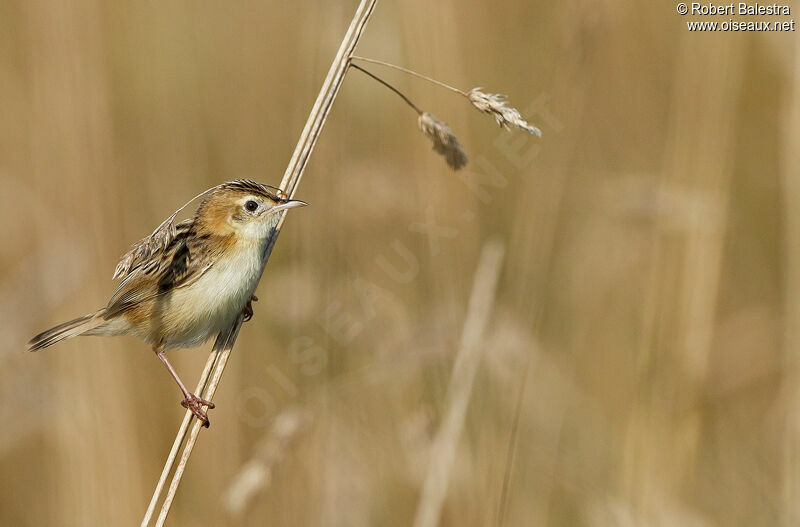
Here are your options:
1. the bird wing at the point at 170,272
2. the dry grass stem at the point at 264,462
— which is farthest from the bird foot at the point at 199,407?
the bird wing at the point at 170,272

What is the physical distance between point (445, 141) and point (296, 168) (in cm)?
53

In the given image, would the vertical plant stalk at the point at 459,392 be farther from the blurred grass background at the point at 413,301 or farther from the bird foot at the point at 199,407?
the bird foot at the point at 199,407

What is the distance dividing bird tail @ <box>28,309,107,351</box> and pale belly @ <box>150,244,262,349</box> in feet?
0.86

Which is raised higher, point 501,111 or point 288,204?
point 501,111

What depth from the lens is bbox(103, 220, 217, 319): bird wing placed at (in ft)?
10.2

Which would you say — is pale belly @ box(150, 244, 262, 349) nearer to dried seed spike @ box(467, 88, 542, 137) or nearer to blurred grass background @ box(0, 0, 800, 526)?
blurred grass background @ box(0, 0, 800, 526)

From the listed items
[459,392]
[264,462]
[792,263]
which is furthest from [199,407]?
[792,263]

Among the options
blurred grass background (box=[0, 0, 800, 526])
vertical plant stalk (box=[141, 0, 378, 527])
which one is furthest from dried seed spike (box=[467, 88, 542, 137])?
blurred grass background (box=[0, 0, 800, 526])

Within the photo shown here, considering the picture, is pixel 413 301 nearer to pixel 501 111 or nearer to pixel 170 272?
pixel 170 272

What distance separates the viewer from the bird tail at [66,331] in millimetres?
3031

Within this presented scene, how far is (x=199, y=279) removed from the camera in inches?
124

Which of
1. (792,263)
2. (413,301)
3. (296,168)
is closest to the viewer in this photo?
(296,168)

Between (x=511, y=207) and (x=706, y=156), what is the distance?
1940 millimetres

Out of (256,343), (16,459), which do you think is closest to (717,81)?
(256,343)
